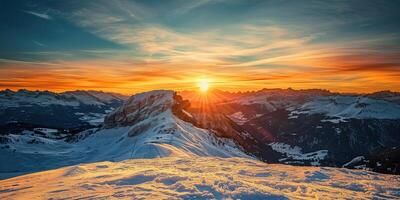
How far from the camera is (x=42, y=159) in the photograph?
163 meters

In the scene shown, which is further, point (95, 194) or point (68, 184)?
point (68, 184)

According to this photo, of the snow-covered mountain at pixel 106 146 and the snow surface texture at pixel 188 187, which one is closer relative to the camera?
the snow surface texture at pixel 188 187

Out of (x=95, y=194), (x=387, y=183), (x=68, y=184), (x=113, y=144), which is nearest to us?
(x=95, y=194)

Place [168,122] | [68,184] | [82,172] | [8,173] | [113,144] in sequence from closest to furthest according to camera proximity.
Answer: [68,184] → [82,172] → [8,173] → [168,122] → [113,144]

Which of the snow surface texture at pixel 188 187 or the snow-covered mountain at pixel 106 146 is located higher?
the snow surface texture at pixel 188 187

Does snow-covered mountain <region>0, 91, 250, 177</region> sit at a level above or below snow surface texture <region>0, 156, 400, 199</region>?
below

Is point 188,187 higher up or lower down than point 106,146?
higher up

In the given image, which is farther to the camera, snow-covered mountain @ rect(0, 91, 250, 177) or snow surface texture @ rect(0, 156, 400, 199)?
snow-covered mountain @ rect(0, 91, 250, 177)

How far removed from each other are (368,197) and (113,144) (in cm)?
14791

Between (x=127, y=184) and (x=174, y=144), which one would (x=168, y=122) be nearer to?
(x=174, y=144)

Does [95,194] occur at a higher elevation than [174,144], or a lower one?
higher

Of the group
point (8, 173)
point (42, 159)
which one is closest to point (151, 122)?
point (42, 159)

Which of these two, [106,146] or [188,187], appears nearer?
[188,187]

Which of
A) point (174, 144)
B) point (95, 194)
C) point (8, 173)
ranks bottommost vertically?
point (8, 173)
